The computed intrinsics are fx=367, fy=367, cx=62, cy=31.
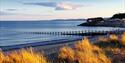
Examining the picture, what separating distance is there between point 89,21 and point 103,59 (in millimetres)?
173101

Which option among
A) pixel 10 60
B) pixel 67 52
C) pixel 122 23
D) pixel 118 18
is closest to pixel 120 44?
pixel 67 52

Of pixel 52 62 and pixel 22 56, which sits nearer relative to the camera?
pixel 22 56

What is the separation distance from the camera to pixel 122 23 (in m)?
156

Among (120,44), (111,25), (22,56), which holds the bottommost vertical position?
(111,25)

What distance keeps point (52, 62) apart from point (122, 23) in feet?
469

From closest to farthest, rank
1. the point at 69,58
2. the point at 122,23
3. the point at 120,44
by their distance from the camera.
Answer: the point at 69,58 → the point at 120,44 → the point at 122,23

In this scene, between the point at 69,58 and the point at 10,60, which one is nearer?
the point at 10,60

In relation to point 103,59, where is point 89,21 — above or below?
below

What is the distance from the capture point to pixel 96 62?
13.7 metres

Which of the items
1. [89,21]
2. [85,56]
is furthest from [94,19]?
[85,56]

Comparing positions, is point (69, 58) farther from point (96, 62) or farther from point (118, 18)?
point (118, 18)

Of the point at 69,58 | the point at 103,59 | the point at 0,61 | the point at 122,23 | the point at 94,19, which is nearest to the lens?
the point at 0,61

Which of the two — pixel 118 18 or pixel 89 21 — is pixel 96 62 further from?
pixel 89 21

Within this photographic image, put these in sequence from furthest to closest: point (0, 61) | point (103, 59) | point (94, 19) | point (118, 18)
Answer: point (94, 19)
point (118, 18)
point (103, 59)
point (0, 61)
